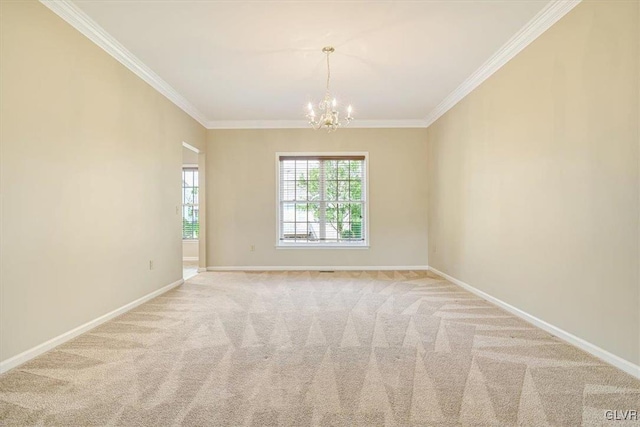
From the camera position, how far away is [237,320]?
347 centimetres

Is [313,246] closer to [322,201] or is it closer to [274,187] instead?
[322,201]

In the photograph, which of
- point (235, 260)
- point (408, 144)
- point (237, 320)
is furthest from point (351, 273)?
point (237, 320)

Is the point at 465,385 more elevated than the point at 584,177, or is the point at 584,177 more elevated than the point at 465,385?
the point at 584,177

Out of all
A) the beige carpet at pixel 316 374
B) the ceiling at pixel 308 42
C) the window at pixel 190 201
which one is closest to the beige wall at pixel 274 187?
the ceiling at pixel 308 42

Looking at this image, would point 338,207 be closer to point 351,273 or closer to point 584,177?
point 351,273

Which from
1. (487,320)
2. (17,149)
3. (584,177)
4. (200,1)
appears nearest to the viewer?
(17,149)

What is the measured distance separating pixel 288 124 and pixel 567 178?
4.66 m

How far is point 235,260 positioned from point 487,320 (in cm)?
445

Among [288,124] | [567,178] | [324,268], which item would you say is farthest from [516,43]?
[324,268]

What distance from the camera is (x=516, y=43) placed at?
135 inches

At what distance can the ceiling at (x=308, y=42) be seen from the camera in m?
2.92

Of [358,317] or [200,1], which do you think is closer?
[200,1]

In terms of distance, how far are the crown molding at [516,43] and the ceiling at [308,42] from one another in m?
0.05

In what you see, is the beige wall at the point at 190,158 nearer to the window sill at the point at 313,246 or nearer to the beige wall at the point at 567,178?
A: the window sill at the point at 313,246
